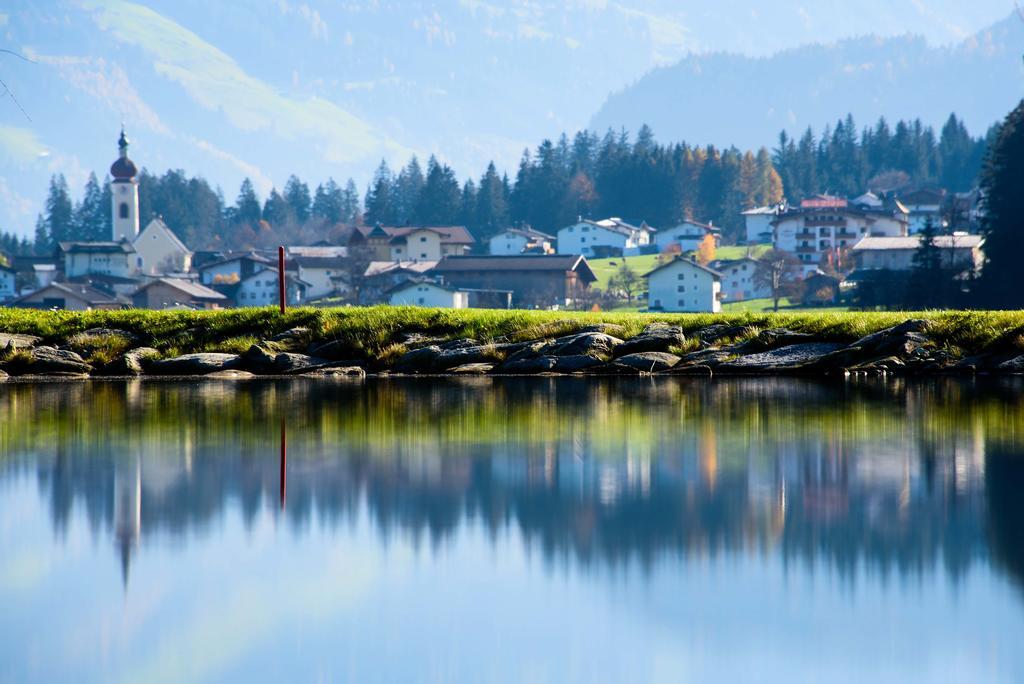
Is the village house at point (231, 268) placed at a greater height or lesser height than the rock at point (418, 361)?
greater

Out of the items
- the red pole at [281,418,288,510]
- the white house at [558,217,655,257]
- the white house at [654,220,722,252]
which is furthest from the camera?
the white house at [654,220,722,252]

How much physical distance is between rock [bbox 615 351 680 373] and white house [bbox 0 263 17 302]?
138 meters

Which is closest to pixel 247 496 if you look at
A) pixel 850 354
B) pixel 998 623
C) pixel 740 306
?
pixel 998 623

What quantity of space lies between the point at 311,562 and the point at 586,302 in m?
103

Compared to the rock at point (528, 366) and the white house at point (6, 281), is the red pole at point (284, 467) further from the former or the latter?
the white house at point (6, 281)

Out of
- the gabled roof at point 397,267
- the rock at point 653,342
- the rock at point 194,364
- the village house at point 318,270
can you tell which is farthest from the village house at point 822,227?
the rock at point 194,364

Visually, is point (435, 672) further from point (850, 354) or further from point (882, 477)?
point (850, 354)

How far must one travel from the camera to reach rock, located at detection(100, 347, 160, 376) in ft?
69.2

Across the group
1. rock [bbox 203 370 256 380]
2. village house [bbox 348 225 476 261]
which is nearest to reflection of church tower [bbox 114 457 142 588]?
rock [bbox 203 370 256 380]

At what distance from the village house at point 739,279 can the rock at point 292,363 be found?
99.8 m

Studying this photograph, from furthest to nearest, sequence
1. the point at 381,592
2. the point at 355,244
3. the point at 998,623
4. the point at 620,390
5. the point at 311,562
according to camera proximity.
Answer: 1. the point at 355,244
2. the point at 620,390
3. the point at 311,562
4. the point at 381,592
5. the point at 998,623

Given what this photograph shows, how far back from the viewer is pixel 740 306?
105188 millimetres

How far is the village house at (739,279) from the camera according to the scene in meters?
120

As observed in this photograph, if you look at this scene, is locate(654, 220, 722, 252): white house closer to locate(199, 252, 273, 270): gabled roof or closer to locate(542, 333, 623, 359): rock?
locate(199, 252, 273, 270): gabled roof
